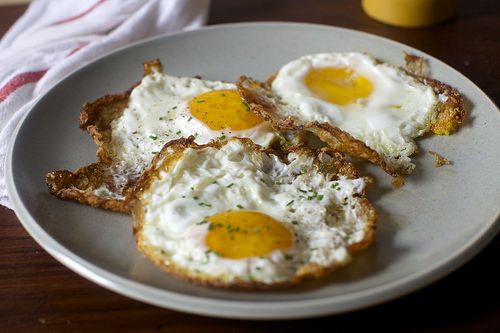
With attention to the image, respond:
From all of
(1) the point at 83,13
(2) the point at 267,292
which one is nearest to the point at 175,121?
(2) the point at 267,292

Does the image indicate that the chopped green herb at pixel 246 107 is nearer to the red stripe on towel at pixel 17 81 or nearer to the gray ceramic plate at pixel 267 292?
the gray ceramic plate at pixel 267 292

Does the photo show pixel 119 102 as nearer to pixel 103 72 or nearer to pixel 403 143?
pixel 103 72

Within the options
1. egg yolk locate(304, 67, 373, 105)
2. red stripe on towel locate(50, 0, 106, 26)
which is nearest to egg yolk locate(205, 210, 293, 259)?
egg yolk locate(304, 67, 373, 105)

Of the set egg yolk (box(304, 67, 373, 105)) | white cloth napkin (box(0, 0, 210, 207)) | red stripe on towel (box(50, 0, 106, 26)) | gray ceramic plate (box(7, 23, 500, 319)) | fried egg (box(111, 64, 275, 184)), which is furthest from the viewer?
red stripe on towel (box(50, 0, 106, 26))

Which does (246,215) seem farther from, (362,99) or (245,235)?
(362,99)

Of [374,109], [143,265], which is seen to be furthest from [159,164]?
[374,109]

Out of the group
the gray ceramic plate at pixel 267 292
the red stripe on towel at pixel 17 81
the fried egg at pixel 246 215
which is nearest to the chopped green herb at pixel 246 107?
the fried egg at pixel 246 215

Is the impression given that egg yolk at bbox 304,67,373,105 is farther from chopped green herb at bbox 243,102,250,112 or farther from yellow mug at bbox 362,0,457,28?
yellow mug at bbox 362,0,457,28
